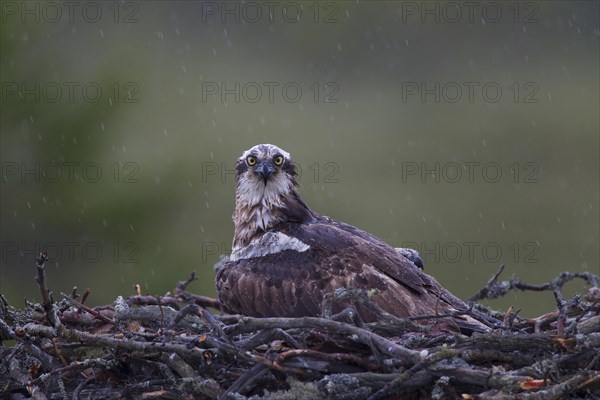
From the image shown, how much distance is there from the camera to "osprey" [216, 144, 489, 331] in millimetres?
6875

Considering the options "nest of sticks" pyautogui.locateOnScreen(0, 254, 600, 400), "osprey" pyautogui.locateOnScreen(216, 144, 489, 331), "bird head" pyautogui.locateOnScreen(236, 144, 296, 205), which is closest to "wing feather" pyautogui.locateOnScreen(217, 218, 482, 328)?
"osprey" pyautogui.locateOnScreen(216, 144, 489, 331)

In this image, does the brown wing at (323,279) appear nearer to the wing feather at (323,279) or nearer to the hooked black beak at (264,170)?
the wing feather at (323,279)

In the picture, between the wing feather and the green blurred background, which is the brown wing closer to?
the wing feather

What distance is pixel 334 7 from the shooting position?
25.4 meters

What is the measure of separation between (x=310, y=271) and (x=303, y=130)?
15286 millimetres

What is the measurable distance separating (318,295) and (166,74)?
14475 mm

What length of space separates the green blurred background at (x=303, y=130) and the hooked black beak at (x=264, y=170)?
8.34 m

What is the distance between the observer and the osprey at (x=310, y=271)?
22.6 feet

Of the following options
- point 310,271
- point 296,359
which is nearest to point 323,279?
point 310,271

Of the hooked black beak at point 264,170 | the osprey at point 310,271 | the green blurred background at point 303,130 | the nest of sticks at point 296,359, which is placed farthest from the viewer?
the green blurred background at point 303,130

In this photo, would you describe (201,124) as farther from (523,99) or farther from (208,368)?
(208,368)

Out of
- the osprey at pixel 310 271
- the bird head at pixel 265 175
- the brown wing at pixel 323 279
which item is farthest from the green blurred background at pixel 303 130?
the brown wing at pixel 323 279

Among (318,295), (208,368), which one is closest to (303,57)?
(318,295)

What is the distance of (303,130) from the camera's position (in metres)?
22.2
